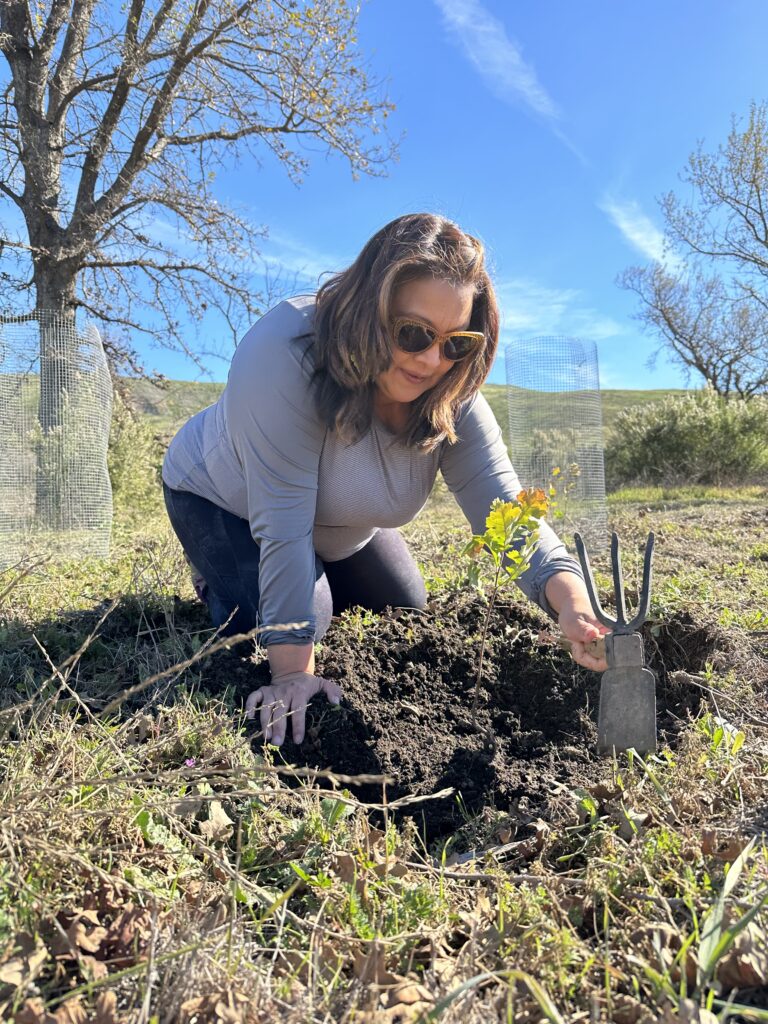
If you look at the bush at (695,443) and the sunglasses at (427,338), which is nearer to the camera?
the sunglasses at (427,338)

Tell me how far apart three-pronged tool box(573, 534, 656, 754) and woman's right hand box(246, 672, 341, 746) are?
0.81 meters

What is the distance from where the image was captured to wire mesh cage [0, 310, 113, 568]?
6527 millimetres

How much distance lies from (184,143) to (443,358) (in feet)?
31.1

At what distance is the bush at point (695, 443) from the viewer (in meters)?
13.4

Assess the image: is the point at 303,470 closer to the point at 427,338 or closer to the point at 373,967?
the point at 427,338

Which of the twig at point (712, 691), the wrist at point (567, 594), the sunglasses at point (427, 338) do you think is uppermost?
the sunglasses at point (427, 338)

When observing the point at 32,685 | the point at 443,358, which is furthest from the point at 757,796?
the point at 32,685

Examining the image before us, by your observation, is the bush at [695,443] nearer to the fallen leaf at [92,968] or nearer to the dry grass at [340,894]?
the dry grass at [340,894]

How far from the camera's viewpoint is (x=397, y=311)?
2102 mm

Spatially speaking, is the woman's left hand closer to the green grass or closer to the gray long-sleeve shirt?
the gray long-sleeve shirt

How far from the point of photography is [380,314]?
6.78 feet

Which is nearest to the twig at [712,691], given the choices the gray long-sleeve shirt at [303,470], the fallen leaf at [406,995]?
the gray long-sleeve shirt at [303,470]

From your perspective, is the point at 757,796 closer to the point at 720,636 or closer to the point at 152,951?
the point at 720,636

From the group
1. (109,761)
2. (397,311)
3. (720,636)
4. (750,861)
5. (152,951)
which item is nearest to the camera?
(152,951)
